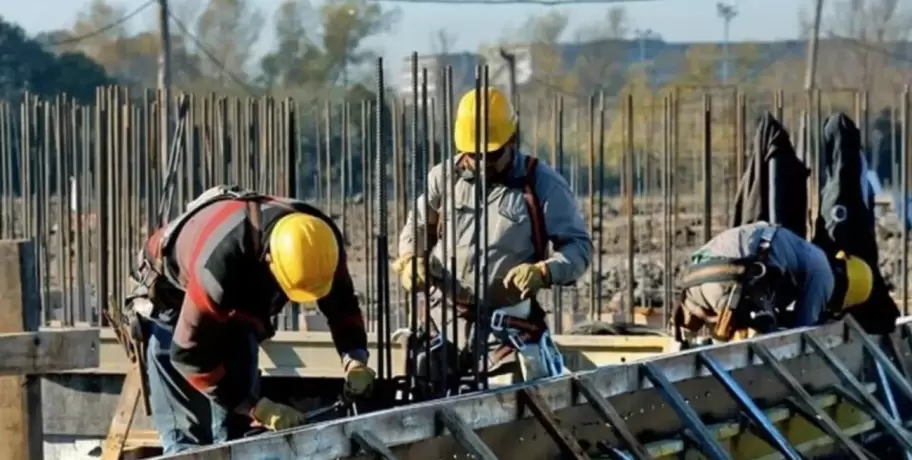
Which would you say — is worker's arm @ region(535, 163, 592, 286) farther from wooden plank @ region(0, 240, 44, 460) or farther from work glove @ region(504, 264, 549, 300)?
wooden plank @ region(0, 240, 44, 460)

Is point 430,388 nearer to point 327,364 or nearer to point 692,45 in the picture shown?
point 327,364

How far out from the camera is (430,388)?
761 centimetres

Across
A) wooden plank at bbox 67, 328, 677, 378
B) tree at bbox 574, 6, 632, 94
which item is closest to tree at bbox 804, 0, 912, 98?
tree at bbox 574, 6, 632, 94

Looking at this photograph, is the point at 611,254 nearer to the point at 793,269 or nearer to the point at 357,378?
the point at 793,269

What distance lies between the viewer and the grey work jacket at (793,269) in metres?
9.20

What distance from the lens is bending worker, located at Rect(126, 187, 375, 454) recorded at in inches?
250

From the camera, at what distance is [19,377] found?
6.81 meters

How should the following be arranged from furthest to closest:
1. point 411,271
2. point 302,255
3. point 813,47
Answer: point 813,47, point 411,271, point 302,255

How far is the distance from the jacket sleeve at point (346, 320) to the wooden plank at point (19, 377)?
104cm

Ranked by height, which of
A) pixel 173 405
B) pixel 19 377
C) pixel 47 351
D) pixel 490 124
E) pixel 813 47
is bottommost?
pixel 173 405

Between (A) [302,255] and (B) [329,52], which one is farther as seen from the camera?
(B) [329,52]

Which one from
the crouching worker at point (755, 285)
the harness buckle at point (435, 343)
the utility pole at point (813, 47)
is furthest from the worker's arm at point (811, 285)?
the utility pole at point (813, 47)

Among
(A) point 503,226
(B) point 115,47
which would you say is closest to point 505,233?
(A) point 503,226

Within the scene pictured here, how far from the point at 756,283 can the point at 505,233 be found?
1.60 metres
